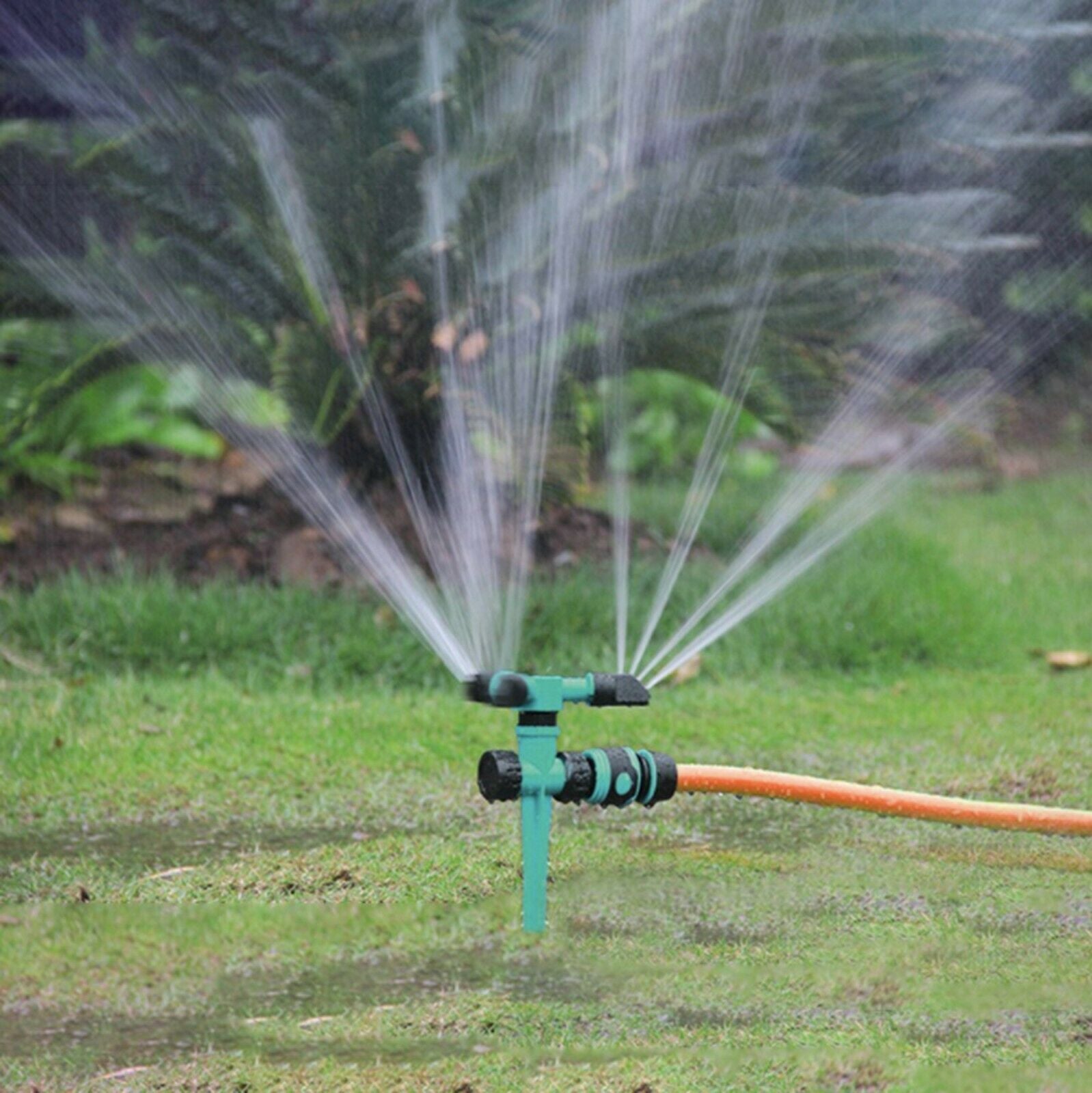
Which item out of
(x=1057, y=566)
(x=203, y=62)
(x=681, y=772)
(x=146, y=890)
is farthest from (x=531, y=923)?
(x=1057, y=566)

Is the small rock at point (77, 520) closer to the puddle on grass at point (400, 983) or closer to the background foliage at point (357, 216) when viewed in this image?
the background foliage at point (357, 216)

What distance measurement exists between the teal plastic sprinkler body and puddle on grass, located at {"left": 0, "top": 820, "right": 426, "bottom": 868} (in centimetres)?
59

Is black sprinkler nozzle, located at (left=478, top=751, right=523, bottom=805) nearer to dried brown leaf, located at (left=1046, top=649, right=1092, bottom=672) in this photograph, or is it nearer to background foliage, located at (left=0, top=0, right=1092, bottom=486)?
background foliage, located at (left=0, top=0, right=1092, bottom=486)

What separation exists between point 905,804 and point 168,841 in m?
1.24

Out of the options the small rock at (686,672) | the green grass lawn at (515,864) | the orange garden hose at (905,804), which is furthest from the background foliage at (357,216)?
the orange garden hose at (905,804)

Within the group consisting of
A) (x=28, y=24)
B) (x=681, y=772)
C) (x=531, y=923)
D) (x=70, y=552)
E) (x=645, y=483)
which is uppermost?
→ (x=28, y=24)

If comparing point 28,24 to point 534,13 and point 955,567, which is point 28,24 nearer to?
point 534,13

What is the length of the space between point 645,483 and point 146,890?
3.70 metres

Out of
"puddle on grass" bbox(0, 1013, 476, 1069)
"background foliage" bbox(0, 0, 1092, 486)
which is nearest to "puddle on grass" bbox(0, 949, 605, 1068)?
"puddle on grass" bbox(0, 1013, 476, 1069)

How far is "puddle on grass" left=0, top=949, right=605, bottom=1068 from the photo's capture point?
202 centimetres

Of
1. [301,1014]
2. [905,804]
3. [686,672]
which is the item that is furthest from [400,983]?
[686,672]

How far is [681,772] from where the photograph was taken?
252cm

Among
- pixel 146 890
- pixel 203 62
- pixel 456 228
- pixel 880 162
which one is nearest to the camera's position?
pixel 146 890

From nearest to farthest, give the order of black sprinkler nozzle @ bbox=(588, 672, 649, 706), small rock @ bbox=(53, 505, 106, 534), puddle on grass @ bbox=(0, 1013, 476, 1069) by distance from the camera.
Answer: puddle on grass @ bbox=(0, 1013, 476, 1069) < black sprinkler nozzle @ bbox=(588, 672, 649, 706) < small rock @ bbox=(53, 505, 106, 534)
